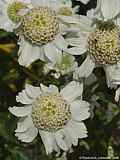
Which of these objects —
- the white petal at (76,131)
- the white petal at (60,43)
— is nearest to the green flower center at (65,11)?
the white petal at (60,43)

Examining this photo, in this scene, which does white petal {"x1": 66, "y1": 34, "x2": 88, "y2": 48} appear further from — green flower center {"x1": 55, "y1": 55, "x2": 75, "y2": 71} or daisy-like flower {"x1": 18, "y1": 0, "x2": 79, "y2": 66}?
green flower center {"x1": 55, "y1": 55, "x2": 75, "y2": 71}

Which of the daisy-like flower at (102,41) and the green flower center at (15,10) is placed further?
the green flower center at (15,10)

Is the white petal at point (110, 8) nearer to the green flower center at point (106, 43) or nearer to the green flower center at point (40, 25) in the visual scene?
the green flower center at point (106, 43)

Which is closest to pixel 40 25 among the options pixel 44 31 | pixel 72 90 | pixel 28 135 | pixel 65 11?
pixel 44 31

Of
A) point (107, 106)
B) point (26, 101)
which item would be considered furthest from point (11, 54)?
point (26, 101)

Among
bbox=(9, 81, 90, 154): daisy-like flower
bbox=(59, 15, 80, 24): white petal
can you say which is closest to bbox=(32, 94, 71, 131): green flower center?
bbox=(9, 81, 90, 154): daisy-like flower

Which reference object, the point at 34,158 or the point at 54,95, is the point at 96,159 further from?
the point at 54,95

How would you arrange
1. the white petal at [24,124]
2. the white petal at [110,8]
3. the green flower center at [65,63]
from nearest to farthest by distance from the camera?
the white petal at [110,8], the white petal at [24,124], the green flower center at [65,63]
